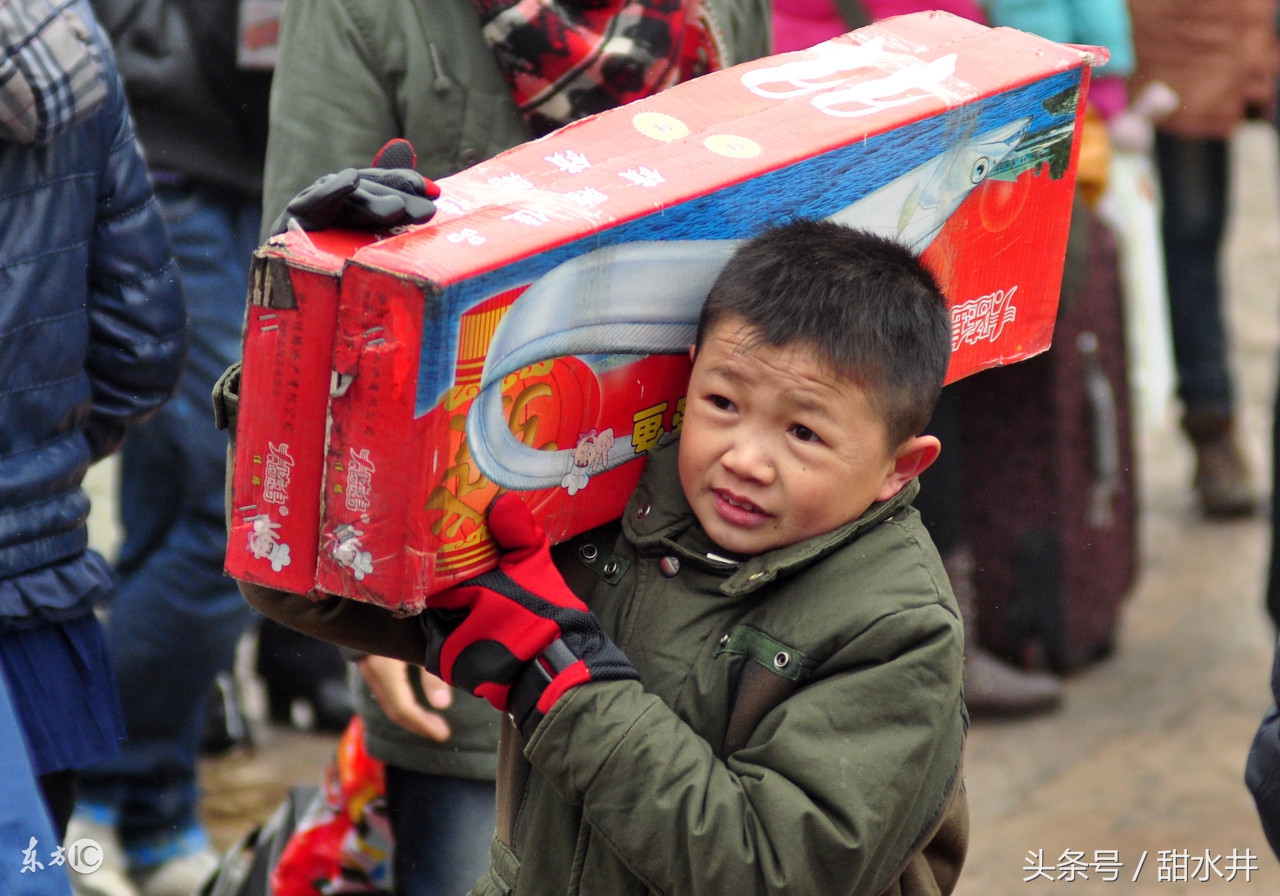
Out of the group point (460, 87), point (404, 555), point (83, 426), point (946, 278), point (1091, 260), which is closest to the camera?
point (404, 555)

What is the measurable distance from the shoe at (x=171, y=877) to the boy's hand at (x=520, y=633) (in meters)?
2.08

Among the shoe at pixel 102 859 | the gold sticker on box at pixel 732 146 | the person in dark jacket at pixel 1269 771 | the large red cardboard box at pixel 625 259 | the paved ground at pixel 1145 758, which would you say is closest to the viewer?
the large red cardboard box at pixel 625 259

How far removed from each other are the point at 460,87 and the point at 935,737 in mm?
1214

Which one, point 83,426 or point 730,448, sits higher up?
point 730,448

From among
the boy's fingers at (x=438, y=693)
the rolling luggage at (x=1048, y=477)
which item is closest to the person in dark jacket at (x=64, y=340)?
the boy's fingers at (x=438, y=693)

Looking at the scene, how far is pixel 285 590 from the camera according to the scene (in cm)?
168

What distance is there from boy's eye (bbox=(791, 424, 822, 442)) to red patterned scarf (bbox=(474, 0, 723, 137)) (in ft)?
2.72

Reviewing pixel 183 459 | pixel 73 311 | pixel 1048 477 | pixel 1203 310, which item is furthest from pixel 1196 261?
pixel 73 311

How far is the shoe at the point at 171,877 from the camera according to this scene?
346 cm

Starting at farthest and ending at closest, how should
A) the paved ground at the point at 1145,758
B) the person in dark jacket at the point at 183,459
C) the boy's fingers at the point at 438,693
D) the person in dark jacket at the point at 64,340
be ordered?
1. the paved ground at the point at 1145,758
2. the person in dark jacket at the point at 183,459
3. the boy's fingers at the point at 438,693
4. the person in dark jacket at the point at 64,340

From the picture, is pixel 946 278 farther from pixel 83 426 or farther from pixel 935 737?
pixel 83 426

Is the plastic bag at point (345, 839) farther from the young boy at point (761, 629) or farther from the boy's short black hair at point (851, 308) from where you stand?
the boy's short black hair at point (851, 308)

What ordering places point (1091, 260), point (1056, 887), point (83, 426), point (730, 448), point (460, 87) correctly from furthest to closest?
point (1091, 260) < point (1056, 887) < point (83, 426) < point (460, 87) < point (730, 448)

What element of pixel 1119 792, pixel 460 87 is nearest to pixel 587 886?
pixel 460 87
